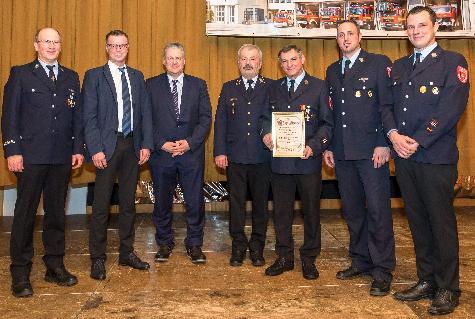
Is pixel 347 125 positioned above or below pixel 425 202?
above

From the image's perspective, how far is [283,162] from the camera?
10.6ft

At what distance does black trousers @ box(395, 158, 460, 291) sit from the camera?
259 centimetres

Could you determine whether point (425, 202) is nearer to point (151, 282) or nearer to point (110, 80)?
point (151, 282)

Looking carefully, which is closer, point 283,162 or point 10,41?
point 283,162

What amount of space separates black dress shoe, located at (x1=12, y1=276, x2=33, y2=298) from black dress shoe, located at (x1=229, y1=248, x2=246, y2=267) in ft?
4.73

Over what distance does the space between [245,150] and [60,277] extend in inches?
62.7

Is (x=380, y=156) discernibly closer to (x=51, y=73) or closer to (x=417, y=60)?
(x=417, y=60)

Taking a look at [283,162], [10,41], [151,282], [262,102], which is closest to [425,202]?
[283,162]

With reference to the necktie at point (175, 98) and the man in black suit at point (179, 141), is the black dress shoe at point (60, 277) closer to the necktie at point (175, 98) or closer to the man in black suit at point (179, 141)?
the man in black suit at point (179, 141)

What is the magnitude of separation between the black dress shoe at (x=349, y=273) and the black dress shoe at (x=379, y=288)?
0.95ft

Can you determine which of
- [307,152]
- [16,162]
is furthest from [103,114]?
[307,152]

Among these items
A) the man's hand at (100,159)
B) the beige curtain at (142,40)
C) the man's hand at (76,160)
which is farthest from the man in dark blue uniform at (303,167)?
the beige curtain at (142,40)

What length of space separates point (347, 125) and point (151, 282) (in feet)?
5.65

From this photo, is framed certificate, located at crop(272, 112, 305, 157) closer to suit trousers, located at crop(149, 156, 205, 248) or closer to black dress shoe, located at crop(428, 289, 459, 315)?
suit trousers, located at crop(149, 156, 205, 248)
